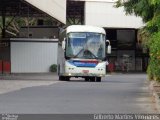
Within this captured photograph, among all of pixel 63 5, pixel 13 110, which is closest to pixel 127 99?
pixel 13 110

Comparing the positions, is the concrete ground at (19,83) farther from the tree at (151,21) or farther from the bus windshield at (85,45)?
the tree at (151,21)

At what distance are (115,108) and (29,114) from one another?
3293mm

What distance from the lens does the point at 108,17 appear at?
7319 cm

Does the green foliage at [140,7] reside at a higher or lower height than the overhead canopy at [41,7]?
lower

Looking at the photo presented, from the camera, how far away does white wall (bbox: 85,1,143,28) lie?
237ft

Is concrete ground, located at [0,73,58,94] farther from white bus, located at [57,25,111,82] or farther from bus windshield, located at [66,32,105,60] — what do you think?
bus windshield, located at [66,32,105,60]

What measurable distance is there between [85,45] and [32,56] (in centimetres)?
2462

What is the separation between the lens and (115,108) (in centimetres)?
1862

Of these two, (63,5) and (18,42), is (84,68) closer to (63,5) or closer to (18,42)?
(63,5)

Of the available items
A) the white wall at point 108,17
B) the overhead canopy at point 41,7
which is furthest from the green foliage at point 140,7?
the white wall at point 108,17

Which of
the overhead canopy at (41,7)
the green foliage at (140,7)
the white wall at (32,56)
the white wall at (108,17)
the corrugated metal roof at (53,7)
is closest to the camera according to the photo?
the green foliage at (140,7)

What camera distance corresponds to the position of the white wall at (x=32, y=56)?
64438 mm

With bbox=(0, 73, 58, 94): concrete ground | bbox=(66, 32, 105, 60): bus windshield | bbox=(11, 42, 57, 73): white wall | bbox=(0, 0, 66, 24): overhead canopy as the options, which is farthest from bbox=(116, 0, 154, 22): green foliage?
bbox=(11, 42, 57, 73): white wall

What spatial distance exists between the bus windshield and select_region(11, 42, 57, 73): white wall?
23537 mm
